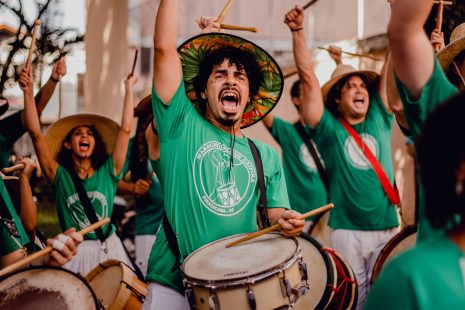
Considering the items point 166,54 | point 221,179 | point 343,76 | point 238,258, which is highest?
point 166,54

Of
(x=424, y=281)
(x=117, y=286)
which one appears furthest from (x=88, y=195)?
(x=424, y=281)

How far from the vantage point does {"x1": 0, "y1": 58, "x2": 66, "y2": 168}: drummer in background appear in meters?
6.06

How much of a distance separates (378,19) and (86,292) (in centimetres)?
759

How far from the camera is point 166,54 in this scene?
3.73m

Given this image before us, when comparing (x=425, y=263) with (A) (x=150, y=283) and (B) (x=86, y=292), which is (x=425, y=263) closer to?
(A) (x=150, y=283)

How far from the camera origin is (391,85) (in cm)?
312

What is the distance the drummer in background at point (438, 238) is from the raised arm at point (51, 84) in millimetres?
5293

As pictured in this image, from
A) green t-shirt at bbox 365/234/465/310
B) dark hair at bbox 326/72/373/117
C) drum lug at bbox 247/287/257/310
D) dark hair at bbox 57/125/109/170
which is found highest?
dark hair at bbox 326/72/373/117

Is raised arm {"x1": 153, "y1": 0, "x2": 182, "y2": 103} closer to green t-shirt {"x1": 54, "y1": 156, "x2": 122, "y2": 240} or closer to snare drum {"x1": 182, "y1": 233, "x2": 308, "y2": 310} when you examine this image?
snare drum {"x1": 182, "y1": 233, "x2": 308, "y2": 310}

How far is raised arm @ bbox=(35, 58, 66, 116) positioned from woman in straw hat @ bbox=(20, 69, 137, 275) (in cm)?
34

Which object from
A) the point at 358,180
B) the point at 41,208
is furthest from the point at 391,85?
the point at 41,208

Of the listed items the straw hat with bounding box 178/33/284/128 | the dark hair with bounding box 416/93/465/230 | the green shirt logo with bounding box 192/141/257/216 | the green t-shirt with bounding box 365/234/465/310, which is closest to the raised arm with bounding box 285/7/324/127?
the straw hat with bounding box 178/33/284/128

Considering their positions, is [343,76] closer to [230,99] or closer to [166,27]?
[230,99]

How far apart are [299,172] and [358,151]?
160cm
